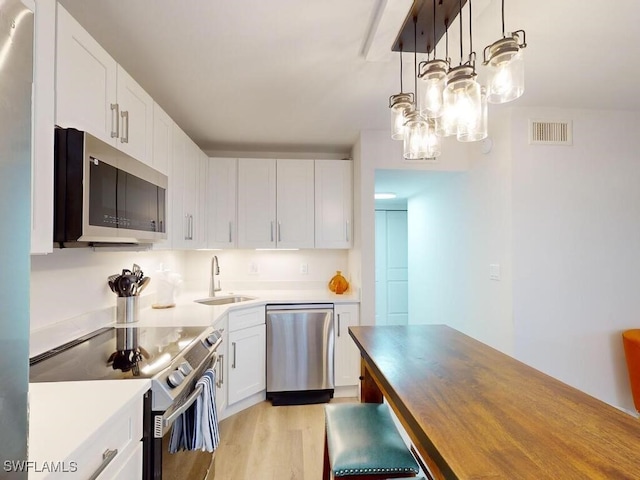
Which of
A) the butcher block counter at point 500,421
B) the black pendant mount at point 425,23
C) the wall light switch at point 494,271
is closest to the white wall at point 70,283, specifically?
the butcher block counter at point 500,421

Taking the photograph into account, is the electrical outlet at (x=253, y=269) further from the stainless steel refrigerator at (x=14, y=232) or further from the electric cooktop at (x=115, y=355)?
the stainless steel refrigerator at (x=14, y=232)

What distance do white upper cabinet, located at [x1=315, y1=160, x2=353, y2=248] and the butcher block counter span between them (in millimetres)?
1942

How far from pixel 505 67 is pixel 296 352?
249cm

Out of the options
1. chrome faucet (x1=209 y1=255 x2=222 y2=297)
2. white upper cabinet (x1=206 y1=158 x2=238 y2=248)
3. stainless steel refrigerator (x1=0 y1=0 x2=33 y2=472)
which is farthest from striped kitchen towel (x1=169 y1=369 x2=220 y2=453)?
white upper cabinet (x1=206 y1=158 x2=238 y2=248)

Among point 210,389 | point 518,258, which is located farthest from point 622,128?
point 210,389

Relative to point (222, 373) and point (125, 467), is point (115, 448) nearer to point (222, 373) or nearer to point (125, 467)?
point (125, 467)

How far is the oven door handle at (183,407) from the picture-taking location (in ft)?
3.80

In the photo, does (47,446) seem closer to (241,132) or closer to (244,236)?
(244,236)

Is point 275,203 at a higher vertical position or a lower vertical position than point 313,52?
lower

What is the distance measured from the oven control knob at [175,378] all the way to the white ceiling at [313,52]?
1.56 m

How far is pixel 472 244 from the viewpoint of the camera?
117 inches

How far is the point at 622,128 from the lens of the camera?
2592mm

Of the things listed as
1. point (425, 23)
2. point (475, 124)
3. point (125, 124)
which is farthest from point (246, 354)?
point (425, 23)

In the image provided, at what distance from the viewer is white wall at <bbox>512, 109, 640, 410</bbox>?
246 centimetres
